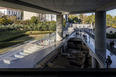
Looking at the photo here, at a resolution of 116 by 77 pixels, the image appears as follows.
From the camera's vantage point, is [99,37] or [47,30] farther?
[47,30]

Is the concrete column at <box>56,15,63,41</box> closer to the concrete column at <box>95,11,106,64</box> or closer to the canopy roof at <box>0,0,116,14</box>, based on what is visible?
the concrete column at <box>95,11,106,64</box>

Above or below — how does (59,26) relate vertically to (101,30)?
above

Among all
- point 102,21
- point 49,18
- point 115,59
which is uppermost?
point 49,18

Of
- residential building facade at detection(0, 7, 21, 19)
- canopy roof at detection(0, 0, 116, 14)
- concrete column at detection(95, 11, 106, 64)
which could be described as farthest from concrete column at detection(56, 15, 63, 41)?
residential building facade at detection(0, 7, 21, 19)

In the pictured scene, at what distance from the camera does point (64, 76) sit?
236cm

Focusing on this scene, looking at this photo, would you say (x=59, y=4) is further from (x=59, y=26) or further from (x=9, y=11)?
(x=9, y=11)

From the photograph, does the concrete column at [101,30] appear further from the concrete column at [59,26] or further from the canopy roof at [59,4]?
the concrete column at [59,26]

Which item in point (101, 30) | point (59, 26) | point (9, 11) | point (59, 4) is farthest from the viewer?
point (9, 11)

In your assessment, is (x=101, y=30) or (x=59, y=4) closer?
(x=59, y=4)

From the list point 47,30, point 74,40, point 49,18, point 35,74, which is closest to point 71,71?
point 35,74

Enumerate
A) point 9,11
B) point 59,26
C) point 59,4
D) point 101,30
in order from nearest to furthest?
point 59,4
point 101,30
point 59,26
point 9,11

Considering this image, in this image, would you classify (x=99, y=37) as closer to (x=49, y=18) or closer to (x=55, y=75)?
(x=55, y=75)

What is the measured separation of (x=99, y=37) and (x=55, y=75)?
9.72 m

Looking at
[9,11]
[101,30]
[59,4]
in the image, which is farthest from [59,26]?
[9,11]
